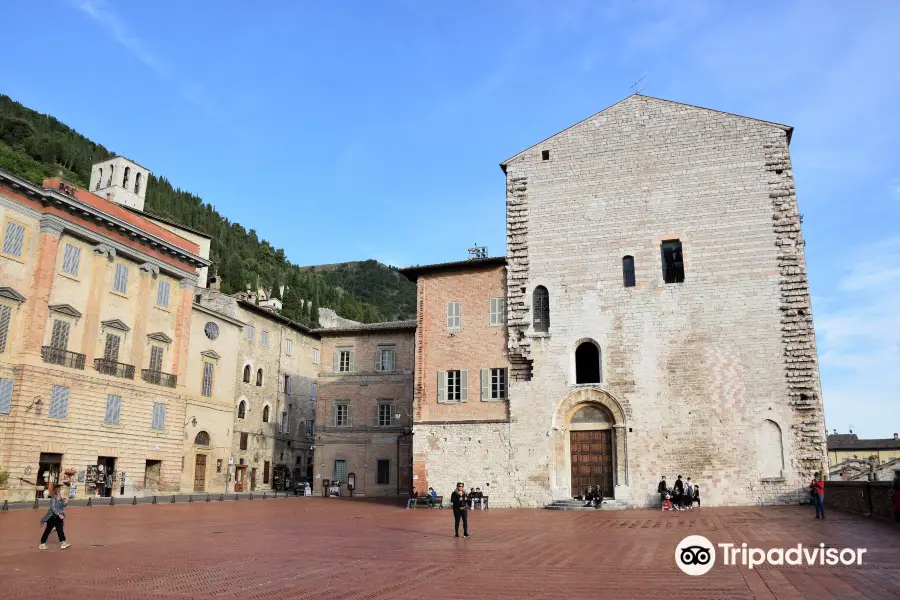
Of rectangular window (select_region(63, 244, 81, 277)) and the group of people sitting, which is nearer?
the group of people sitting

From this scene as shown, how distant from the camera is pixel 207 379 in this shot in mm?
39938

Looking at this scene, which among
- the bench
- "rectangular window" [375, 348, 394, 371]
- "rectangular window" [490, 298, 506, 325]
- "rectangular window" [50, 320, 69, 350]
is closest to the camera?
the bench

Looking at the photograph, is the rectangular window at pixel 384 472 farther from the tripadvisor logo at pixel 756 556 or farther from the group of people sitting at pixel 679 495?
the tripadvisor logo at pixel 756 556

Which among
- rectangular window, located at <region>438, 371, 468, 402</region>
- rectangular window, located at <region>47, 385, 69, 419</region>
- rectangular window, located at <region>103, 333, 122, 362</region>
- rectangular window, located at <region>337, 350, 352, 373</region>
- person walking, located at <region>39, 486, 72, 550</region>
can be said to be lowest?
person walking, located at <region>39, 486, 72, 550</region>

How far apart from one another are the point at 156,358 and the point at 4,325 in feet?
27.4

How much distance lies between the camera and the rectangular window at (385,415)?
4376cm

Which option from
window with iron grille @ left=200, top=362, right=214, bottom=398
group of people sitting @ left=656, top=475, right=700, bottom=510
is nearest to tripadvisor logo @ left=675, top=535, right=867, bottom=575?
group of people sitting @ left=656, top=475, right=700, bottom=510

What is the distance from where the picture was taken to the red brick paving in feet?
28.0

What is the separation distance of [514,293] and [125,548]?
65.8ft

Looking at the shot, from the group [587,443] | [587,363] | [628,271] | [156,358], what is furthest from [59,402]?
[628,271]

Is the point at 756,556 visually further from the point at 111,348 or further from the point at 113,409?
the point at 111,348

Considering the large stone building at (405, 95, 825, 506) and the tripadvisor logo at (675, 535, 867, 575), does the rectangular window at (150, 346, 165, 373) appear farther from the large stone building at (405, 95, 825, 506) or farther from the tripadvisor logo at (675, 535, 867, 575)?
the tripadvisor logo at (675, 535, 867, 575)

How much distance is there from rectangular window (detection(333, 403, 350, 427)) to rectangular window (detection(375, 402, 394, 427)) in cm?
215

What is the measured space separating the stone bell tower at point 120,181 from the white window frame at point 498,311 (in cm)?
3703
